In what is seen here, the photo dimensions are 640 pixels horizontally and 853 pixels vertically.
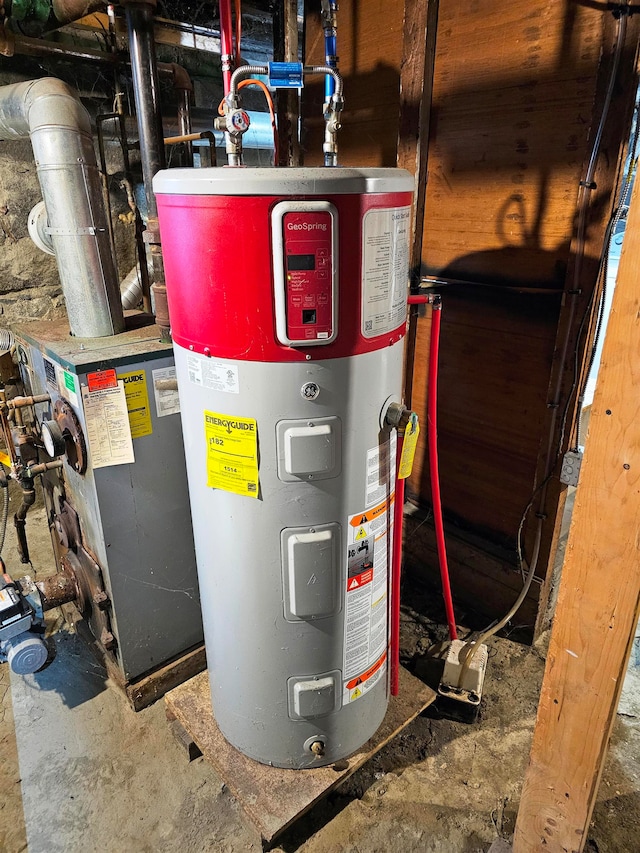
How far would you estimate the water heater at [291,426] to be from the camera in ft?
3.22

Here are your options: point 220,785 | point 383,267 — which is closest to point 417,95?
point 383,267

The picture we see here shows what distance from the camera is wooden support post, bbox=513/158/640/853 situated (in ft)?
2.87

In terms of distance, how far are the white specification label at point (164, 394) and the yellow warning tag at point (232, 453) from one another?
1.57 ft

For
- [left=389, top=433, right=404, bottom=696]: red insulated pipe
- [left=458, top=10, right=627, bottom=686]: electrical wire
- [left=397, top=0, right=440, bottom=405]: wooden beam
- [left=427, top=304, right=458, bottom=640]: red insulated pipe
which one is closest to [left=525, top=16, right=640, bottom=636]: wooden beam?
[left=458, top=10, right=627, bottom=686]: electrical wire

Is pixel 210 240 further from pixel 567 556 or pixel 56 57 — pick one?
pixel 56 57

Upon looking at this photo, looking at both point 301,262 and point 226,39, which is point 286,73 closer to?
point 226,39

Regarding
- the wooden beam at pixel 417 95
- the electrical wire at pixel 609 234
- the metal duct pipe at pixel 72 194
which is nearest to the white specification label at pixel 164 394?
the metal duct pipe at pixel 72 194

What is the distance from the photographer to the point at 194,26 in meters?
2.40

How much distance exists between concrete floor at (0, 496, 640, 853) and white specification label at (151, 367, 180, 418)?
1024 mm

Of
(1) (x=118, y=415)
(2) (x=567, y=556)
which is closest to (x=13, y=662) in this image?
(1) (x=118, y=415)

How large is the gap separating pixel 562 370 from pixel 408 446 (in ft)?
2.53

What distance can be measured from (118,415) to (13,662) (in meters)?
0.83

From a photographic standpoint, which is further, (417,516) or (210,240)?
(417,516)

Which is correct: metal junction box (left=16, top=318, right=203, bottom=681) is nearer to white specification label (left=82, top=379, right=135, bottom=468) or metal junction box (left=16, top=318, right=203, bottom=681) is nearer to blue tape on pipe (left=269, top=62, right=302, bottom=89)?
white specification label (left=82, top=379, right=135, bottom=468)
